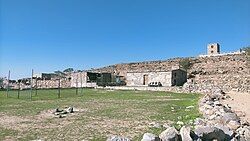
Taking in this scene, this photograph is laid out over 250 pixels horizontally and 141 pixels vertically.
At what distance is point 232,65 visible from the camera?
60.8 metres

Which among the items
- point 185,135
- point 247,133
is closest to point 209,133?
point 185,135

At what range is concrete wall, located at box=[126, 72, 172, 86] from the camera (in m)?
49.8

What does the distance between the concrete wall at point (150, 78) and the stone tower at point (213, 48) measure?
3098 cm

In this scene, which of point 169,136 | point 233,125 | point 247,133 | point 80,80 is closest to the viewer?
point 169,136

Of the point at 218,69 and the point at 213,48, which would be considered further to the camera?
the point at 213,48

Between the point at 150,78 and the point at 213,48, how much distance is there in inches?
1294

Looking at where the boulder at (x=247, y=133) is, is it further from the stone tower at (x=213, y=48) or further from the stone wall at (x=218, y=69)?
the stone tower at (x=213, y=48)

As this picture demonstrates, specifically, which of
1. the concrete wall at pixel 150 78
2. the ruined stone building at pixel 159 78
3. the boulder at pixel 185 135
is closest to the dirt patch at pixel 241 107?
the boulder at pixel 185 135

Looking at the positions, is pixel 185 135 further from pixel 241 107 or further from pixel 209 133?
pixel 241 107

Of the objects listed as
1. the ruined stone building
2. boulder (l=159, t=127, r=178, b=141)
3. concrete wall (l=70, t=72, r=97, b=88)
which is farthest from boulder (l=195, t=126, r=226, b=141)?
concrete wall (l=70, t=72, r=97, b=88)

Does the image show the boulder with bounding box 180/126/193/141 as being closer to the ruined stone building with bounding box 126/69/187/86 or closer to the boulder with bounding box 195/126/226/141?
the boulder with bounding box 195/126/226/141

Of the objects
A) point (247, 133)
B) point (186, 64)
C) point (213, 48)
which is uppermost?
point (213, 48)

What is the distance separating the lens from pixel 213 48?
259 feet

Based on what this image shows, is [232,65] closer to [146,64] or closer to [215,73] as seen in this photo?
[215,73]
